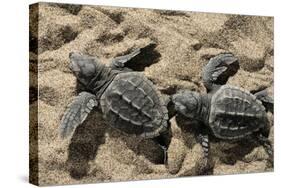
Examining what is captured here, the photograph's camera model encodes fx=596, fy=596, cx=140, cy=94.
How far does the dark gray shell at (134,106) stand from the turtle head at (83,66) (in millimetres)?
172

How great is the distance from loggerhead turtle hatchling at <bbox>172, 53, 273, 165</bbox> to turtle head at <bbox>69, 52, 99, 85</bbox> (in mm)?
716

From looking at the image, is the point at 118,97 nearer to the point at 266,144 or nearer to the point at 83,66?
the point at 83,66

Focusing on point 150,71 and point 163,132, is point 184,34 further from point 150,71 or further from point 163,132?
point 163,132

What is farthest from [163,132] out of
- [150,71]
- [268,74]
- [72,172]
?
[268,74]

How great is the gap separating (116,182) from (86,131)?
47 cm

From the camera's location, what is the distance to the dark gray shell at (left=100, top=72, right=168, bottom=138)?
4492 millimetres

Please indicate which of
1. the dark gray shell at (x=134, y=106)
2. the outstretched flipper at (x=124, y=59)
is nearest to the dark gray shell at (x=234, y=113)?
the dark gray shell at (x=134, y=106)

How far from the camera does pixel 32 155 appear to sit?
173 inches

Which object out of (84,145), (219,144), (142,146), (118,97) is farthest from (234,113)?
(84,145)

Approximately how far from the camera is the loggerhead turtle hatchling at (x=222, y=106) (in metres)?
4.80

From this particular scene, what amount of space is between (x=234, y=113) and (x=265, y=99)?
0.45 m

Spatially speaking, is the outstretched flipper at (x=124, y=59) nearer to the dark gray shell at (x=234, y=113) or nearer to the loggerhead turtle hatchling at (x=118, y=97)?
the loggerhead turtle hatchling at (x=118, y=97)

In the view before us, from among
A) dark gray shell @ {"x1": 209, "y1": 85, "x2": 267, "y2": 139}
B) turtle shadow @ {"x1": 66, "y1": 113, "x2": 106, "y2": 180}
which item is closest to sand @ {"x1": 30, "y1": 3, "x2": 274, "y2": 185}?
turtle shadow @ {"x1": 66, "y1": 113, "x2": 106, "y2": 180}

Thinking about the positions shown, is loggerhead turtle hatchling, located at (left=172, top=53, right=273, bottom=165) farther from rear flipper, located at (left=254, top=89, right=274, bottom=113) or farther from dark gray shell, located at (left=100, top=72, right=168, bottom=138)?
dark gray shell, located at (left=100, top=72, right=168, bottom=138)
